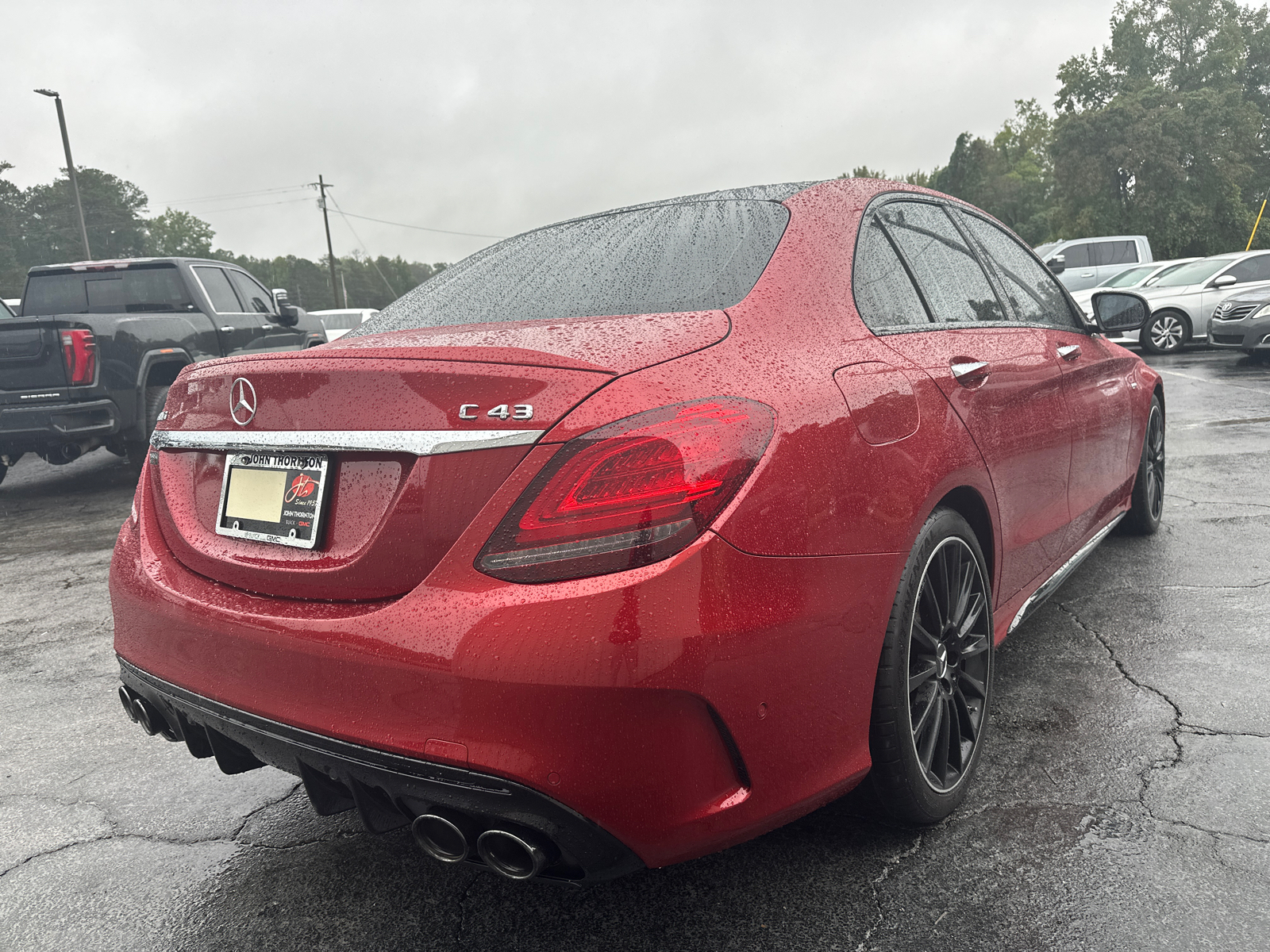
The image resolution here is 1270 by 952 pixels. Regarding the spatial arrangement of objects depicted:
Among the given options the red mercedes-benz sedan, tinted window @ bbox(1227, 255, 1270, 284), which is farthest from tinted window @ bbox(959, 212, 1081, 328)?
tinted window @ bbox(1227, 255, 1270, 284)

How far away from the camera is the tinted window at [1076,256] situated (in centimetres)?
2103

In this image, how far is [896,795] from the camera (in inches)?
83.6

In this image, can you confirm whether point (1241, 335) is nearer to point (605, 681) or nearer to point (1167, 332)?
point (1167, 332)

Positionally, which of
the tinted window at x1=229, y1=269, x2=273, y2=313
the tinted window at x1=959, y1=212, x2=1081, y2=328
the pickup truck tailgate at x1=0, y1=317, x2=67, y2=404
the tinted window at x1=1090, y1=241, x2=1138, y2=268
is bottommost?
the tinted window at x1=959, y1=212, x2=1081, y2=328

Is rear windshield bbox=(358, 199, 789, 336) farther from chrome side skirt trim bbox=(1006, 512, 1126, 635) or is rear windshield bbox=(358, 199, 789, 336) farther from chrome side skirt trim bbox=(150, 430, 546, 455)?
chrome side skirt trim bbox=(1006, 512, 1126, 635)

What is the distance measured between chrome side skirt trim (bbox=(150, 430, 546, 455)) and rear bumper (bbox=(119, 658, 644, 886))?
51 cm

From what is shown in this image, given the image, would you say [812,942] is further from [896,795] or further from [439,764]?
[439,764]

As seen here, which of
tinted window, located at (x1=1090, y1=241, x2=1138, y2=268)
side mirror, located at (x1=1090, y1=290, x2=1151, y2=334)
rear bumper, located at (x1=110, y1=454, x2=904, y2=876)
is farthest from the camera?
tinted window, located at (x1=1090, y1=241, x2=1138, y2=268)

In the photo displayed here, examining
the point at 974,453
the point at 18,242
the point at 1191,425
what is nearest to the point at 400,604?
the point at 974,453

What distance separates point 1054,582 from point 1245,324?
42.2 ft

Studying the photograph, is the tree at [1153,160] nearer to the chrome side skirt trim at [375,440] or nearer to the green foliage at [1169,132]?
the green foliage at [1169,132]

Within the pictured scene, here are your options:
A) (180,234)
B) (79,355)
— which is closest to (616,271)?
(79,355)

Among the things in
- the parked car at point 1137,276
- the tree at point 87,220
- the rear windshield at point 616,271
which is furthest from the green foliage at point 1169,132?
the tree at point 87,220

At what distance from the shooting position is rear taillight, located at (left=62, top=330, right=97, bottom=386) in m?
7.17
